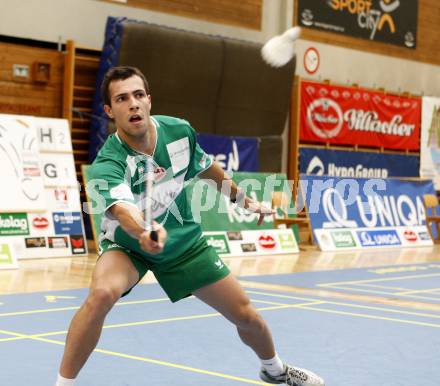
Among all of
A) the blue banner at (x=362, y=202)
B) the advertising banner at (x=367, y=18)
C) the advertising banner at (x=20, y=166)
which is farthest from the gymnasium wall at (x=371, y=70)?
the advertising banner at (x=20, y=166)

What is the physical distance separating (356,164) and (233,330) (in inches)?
485

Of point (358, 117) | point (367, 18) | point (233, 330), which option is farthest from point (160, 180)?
point (367, 18)

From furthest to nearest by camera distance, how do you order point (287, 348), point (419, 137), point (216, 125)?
point (419, 137)
point (216, 125)
point (287, 348)

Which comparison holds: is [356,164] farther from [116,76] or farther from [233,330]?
[116,76]

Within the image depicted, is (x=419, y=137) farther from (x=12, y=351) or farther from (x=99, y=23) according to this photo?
(x=12, y=351)

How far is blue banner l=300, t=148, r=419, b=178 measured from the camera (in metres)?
17.4

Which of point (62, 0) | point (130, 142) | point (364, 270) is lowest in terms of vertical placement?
point (364, 270)

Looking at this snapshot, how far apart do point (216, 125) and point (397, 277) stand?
5.88m

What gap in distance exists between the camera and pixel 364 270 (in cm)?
1116

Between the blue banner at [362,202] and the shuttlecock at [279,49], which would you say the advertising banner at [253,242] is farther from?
the shuttlecock at [279,49]

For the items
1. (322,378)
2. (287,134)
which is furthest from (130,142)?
(287,134)

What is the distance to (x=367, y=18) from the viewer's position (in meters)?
18.6

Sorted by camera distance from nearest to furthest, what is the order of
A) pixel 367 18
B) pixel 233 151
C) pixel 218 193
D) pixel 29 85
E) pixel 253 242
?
pixel 218 193 → pixel 253 242 → pixel 29 85 → pixel 233 151 → pixel 367 18

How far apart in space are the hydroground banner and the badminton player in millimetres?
9816
